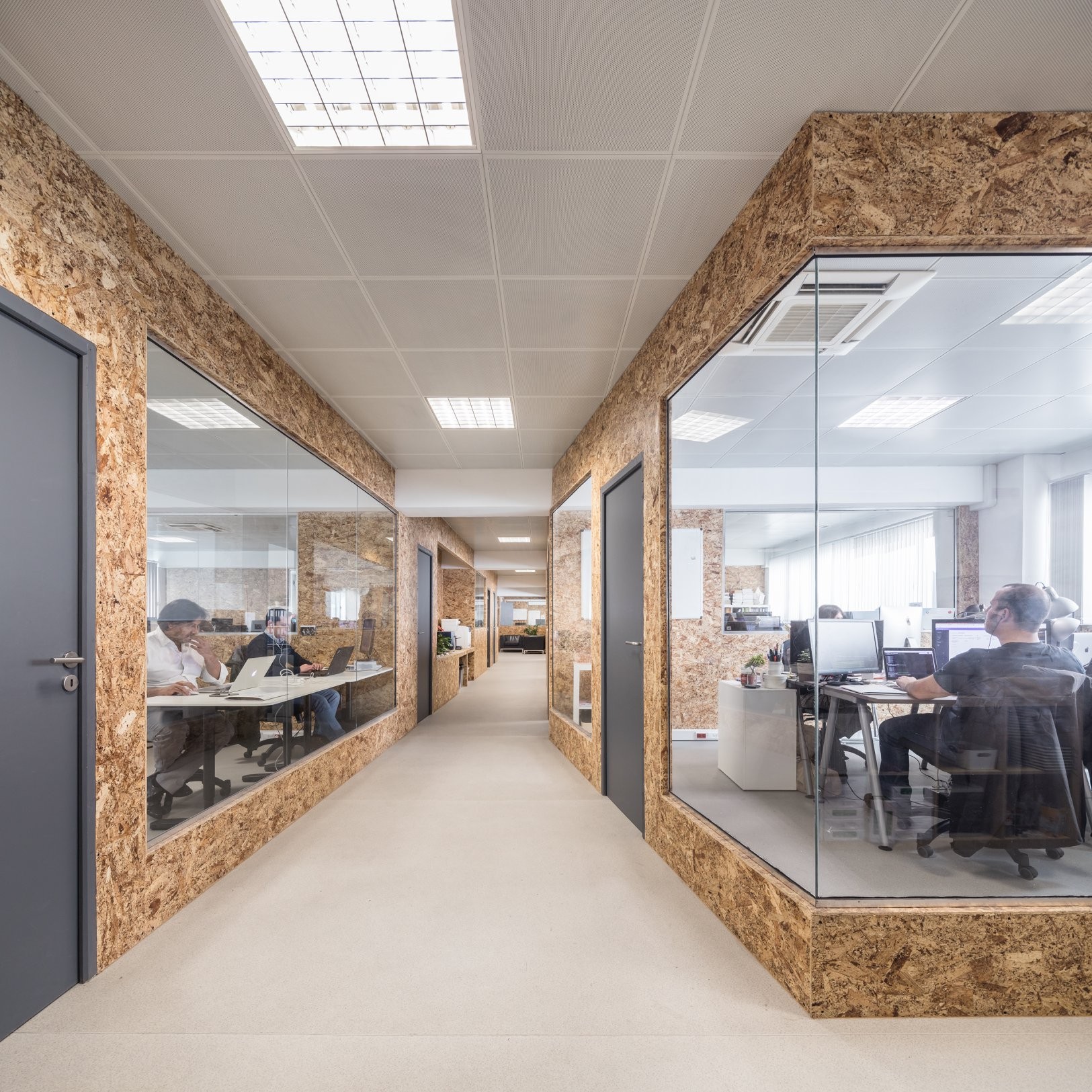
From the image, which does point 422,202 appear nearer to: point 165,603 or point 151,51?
point 151,51

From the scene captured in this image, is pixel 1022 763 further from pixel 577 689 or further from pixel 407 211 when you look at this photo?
pixel 577 689

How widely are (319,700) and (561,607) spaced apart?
293cm

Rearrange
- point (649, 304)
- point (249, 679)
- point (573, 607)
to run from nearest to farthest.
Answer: point (649, 304) < point (249, 679) < point (573, 607)

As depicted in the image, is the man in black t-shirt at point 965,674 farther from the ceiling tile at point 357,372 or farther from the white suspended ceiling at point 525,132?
the ceiling tile at point 357,372

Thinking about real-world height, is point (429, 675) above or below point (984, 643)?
below

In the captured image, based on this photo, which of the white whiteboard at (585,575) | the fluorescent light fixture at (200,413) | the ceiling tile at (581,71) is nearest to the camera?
the ceiling tile at (581,71)

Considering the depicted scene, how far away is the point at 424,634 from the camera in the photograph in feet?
27.5

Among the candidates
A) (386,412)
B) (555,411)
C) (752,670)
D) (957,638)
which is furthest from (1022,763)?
(386,412)

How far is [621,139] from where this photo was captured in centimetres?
215

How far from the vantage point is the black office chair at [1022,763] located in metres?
2.82

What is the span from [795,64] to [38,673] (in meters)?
2.91

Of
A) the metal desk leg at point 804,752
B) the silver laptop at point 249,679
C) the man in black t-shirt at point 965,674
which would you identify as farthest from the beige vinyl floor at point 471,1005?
the man in black t-shirt at point 965,674

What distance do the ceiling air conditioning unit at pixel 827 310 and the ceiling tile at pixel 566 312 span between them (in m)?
0.76

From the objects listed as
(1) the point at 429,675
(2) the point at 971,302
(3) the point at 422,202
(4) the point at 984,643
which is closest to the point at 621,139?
(3) the point at 422,202
